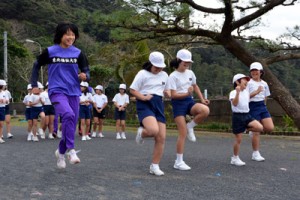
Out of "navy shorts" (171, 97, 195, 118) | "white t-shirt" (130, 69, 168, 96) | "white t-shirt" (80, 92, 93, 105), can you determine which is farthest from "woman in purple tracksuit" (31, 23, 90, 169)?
"white t-shirt" (80, 92, 93, 105)

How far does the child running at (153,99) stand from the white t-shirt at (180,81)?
0.27m

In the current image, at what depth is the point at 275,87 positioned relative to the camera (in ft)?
47.1

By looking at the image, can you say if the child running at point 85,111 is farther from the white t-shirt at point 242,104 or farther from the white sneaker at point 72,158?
the white sneaker at point 72,158

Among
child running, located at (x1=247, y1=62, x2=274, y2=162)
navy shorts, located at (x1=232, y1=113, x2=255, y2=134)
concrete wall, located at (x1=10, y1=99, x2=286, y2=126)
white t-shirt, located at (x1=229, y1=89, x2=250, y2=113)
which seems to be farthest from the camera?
concrete wall, located at (x1=10, y1=99, x2=286, y2=126)

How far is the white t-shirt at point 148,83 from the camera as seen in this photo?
6098mm

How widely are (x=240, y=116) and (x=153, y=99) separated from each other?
1892 millimetres

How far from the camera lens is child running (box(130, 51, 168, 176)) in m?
5.99

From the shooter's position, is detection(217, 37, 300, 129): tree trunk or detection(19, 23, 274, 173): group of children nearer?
detection(19, 23, 274, 173): group of children

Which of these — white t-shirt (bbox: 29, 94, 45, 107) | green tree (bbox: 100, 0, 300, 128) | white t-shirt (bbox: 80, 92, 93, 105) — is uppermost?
green tree (bbox: 100, 0, 300, 128)

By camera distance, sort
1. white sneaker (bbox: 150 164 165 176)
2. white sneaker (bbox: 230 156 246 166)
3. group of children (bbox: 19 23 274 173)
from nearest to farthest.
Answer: group of children (bbox: 19 23 274 173) < white sneaker (bbox: 150 164 165 176) < white sneaker (bbox: 230 156 246 166)

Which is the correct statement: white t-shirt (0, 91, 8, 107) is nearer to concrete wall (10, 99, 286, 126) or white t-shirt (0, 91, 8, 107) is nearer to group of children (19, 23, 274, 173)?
group of children (19, 23, 274, 173)

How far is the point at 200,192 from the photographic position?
187 inches

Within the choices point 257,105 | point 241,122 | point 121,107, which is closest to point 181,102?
point 241,122

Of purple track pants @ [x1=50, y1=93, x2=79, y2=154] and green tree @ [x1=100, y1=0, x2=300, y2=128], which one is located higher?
green tree @ [x1=100, y1=0, x2=300, y2=128]
